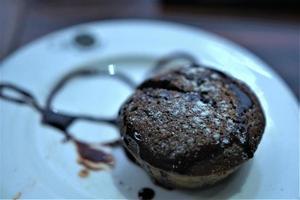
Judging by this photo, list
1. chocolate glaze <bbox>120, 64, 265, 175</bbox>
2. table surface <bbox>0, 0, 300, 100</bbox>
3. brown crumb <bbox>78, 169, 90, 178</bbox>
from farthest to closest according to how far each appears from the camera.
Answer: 1. table surface <bbox>0, 0, 300, 100</bbox>
2. brown crumb <bbox>78, 169, 90, 178</bbox>
3. chocolate glaze <bbox>120, 64, 265, 175</bbox>

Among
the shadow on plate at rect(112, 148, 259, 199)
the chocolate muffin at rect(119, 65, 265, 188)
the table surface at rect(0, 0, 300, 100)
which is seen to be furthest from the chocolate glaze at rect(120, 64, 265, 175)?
the table surface at rect(0, 0, 300, 100)

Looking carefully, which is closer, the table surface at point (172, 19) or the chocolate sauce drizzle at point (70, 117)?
the chocolate sauce drizzle at point (70, 117)

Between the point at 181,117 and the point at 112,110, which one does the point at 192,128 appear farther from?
the point at 112,110

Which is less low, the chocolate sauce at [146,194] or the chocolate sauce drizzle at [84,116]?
the chocolate sauce drizzle at [84,116]

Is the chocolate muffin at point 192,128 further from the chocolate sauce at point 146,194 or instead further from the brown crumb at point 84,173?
the brown crumb at point 84,173

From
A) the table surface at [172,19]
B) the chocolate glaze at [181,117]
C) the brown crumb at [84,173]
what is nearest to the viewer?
the chocolate glaze at [181,117]

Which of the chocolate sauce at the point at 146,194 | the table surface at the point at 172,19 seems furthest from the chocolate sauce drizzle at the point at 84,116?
the table surface at the point at 172,19

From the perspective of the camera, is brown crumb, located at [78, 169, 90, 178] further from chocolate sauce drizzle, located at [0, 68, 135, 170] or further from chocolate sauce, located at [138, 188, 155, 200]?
chocolate sauce, located at [138, 188, 155, 200]
